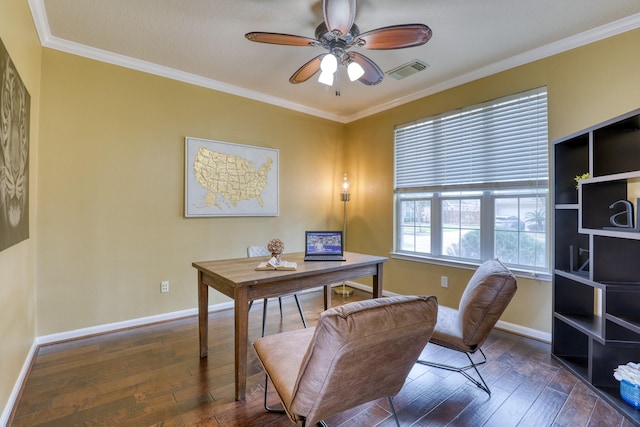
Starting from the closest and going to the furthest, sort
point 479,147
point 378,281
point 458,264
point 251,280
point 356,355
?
1. point 356,355
2. point 251,280
3. point 378,281
4. point 479,147
5. point 458,264

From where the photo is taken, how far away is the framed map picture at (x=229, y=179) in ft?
11.3

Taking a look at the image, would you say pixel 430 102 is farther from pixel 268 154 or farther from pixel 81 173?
pixel 81 173

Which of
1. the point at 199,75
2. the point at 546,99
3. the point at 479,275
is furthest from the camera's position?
the point at 199,75

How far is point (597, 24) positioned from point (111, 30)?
3978 mm

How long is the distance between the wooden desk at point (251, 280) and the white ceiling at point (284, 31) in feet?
6.36

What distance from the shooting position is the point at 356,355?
119 cm

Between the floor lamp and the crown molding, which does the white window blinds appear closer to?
the crown molding

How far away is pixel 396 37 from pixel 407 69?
1310mm

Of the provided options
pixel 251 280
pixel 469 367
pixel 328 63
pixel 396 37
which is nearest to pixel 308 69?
pixel 328 63

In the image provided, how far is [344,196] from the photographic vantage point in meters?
4.66

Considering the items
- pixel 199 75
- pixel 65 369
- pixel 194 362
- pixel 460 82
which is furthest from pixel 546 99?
pixel 65 369

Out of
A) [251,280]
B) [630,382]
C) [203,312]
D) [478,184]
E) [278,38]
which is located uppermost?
[278,38]

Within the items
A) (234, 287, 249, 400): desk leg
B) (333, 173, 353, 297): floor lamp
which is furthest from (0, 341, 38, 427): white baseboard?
(333, 173, 353, 297): floor lamp

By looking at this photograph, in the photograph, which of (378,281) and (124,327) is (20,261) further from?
(378,281)
